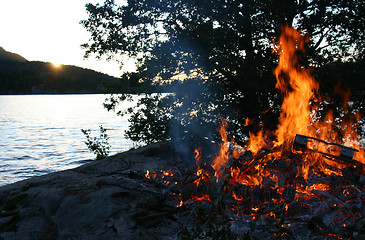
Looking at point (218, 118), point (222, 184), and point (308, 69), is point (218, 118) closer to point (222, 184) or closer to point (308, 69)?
point (308, 69)

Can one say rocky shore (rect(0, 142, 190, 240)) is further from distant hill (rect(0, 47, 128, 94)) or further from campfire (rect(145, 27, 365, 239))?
distant hill (rect(0, 47, 128, 94))

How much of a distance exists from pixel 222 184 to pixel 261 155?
127cm

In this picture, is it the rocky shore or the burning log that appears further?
the burning log

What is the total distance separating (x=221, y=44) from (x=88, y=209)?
6.99 meters

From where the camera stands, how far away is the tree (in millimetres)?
9367

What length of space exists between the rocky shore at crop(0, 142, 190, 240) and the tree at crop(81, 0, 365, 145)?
16.1 ft

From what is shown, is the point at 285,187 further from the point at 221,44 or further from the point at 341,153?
the point at 221,44

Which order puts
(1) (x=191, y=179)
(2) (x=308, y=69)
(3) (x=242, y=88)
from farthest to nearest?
(3) (x=242, y=88) → (2) (x=308, y=69) → (1) (x=191, y=179)

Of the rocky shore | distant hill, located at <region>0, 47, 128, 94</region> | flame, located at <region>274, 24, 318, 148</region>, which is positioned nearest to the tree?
flame, located at <region>274, 24, 318, 148</region>

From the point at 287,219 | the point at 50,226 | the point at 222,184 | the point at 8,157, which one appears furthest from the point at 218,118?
the point at 8,157

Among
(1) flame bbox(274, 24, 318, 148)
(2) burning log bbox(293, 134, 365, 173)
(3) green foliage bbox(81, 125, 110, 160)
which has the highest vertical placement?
(1) flame bbox(274, 24, 318, 148)

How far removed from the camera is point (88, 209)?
4.55m

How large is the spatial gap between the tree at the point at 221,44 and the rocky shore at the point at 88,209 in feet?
16.1

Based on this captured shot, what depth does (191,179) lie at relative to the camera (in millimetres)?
5812
